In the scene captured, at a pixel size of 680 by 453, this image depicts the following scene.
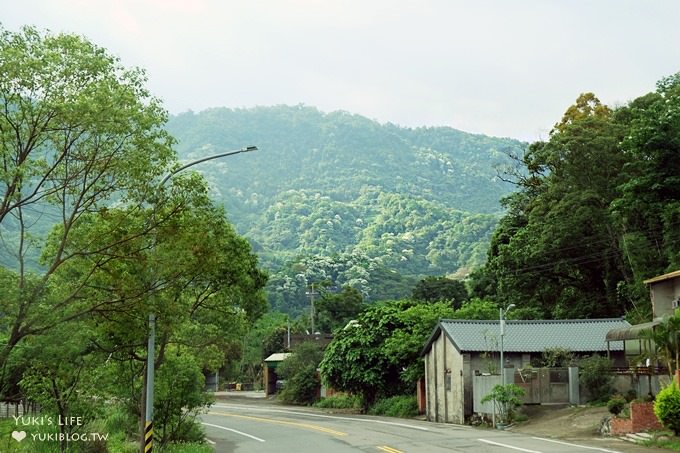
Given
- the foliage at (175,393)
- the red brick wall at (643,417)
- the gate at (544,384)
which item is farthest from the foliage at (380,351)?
the foliage at (175,393)

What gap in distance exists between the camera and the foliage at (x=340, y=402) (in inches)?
2240

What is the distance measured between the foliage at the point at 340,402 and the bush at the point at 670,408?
31.1 meters

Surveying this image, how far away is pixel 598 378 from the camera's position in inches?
1490

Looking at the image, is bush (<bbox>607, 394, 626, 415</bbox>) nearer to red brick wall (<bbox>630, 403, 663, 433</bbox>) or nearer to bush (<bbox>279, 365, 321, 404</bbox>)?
red brick wall (<bbox>630, 403, 663, 433</bbox>)

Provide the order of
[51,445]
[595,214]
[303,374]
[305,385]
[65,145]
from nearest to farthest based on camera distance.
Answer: [65,145] → [51,445] → [595,214] → [305,385] → [303,374]

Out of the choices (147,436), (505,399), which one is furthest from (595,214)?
(147,436)

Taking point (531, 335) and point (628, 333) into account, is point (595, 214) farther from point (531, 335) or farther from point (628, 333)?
point (628, 333)

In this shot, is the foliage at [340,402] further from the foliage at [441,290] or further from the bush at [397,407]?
the foliage at [441,290]

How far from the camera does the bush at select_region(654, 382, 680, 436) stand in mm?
25250

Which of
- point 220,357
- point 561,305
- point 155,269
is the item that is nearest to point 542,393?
point 220,357

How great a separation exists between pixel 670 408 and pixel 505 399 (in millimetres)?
11780

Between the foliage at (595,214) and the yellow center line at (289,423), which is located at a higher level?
the foliage at (595,214)

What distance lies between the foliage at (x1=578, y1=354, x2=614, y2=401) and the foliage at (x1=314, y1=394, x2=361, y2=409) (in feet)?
66.4

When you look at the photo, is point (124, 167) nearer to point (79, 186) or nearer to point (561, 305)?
point (79, 186)
